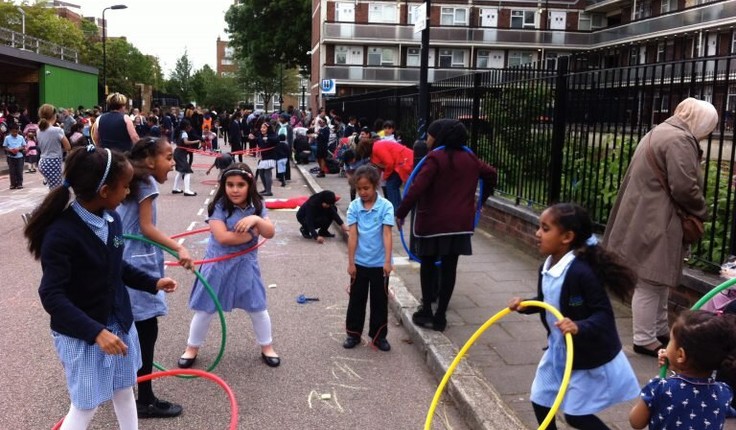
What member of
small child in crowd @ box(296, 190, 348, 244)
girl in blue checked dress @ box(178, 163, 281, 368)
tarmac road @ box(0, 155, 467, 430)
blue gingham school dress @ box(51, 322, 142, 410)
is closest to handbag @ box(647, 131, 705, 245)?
tarmac road @ box(0, 155, 467, 430)

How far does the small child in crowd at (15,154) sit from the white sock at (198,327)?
13227 mm

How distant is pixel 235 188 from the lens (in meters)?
5.01

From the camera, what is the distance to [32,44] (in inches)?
1388

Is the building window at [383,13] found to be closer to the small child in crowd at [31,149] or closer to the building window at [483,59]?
the building window at [483,59]

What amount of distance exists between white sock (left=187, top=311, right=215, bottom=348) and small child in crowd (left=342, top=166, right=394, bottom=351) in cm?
126

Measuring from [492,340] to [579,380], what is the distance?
8.10 ft

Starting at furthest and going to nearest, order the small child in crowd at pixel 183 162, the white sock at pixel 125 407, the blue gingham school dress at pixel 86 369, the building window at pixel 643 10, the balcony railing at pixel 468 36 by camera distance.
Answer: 1. the balcony railing at pixel 468 36
2. the building window at pixel 643 10
3. the small child in crowd at pixel 183 162
4. the white sock at pixel 125 407
5. the blue gingham school dress at pixel 86 369

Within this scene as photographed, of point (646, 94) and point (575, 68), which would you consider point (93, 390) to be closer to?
point (646, 94)

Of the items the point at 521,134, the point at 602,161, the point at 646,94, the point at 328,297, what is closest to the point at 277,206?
the point at 521,134

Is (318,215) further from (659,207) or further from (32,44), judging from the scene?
(32,44)

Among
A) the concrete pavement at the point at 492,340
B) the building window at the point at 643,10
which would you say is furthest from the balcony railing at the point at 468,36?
the concrete pavement at the point at 492,340

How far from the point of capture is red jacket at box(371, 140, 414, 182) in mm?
10625

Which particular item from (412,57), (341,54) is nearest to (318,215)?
(341,54)

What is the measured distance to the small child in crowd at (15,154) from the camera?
16188mm
